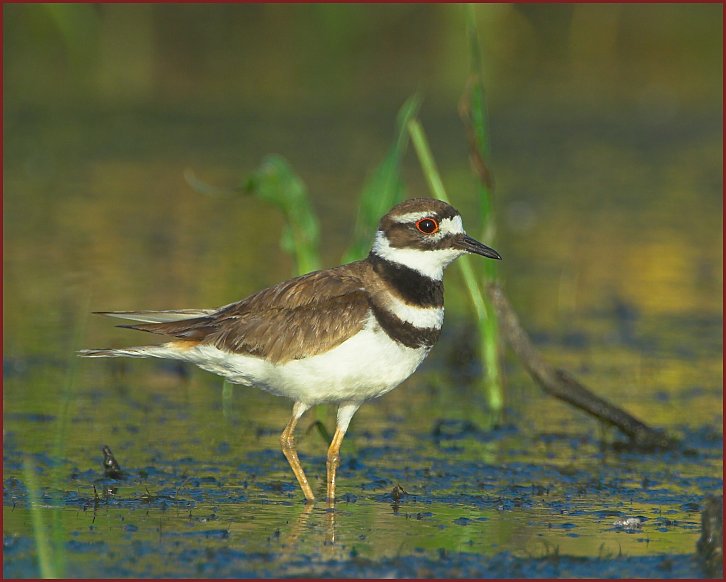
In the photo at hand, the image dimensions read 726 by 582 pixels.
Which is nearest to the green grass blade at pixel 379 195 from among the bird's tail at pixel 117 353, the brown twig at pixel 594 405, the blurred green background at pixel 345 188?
the blurred green background at pixel 345 188

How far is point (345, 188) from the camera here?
57.6 ft

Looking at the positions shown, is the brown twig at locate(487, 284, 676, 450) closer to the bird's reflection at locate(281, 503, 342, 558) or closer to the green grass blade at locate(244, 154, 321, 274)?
the green grass blade at locate(244, 154, 321, 274)

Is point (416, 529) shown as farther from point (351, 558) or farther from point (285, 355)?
point (285, 355)

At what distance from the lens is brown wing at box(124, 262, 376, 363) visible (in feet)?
23.7

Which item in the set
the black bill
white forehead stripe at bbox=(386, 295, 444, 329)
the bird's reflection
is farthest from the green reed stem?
the bird's reflection

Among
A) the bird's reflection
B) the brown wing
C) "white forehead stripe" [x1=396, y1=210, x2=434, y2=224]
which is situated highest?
"white forehead stripe" [x1=396, y1=210, x2=434, y2=224]

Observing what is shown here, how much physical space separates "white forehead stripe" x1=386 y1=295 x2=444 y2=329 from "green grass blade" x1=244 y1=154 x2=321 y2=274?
2.24 m

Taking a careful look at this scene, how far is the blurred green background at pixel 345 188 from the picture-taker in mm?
9672

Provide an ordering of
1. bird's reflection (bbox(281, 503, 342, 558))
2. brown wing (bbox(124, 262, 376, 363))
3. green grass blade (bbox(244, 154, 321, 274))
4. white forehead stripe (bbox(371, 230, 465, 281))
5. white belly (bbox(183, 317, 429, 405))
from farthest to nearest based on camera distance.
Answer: green grass blade (bbox(244, 154, 321, 274)), white forehead stripe (bbox(371, 230, 465, 281)), brown wing (bbox(124, 262, 376, 363)), white belly (bbox(183, 317, 429, 405)), bird's reflection (bbox(281, 503, 342, 558))

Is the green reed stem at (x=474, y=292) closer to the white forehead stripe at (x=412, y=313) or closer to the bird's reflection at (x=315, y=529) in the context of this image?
the white forehead stripe at (x=412, y=313)

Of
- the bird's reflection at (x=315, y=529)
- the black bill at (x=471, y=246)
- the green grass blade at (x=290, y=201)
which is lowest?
the bird's reflection at (x=315, y=529)

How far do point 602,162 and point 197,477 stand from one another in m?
12.9

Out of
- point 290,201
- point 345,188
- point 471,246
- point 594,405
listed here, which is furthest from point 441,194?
point 345,188

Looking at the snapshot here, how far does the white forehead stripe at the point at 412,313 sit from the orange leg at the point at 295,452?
823 millimetres
